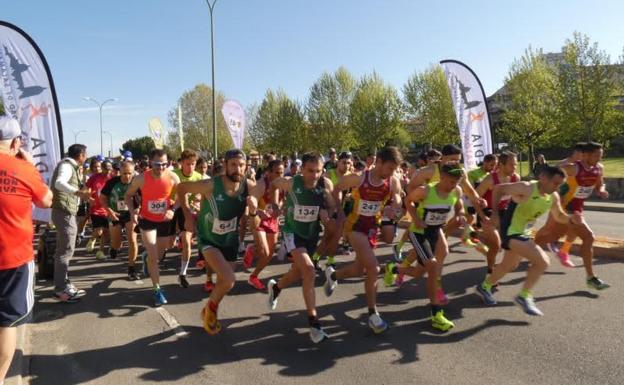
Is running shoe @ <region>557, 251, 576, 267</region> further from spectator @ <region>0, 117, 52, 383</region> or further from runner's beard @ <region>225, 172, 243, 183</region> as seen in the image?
spectator @ <region>0, 117, 52, 383</region>

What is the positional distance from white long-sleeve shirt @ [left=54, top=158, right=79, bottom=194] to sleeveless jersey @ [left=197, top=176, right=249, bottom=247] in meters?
1.82

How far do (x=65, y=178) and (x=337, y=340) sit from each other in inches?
154

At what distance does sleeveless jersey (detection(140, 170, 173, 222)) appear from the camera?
610cm

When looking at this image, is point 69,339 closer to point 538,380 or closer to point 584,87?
point 538,380

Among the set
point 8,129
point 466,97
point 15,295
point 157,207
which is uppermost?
point 466,97

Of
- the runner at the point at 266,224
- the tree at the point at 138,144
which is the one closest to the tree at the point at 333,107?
the runner at the point at 266,224

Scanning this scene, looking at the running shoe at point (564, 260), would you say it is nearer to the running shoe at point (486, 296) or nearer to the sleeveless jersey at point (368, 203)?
the running shoe at point (486, 296)

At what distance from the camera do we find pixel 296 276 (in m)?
4.88

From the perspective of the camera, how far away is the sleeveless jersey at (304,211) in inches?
193

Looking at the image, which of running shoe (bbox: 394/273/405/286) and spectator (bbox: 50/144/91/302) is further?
running shoe (bbox: 394/273/405/286)

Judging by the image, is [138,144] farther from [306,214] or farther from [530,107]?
[306,214]

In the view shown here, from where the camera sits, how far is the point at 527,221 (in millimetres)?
5203

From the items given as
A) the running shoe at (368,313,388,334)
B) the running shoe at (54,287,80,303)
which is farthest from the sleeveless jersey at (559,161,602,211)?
the running shoe at (54,287,80,303)

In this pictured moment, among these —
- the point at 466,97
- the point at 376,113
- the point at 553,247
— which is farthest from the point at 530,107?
the point at 553,247
